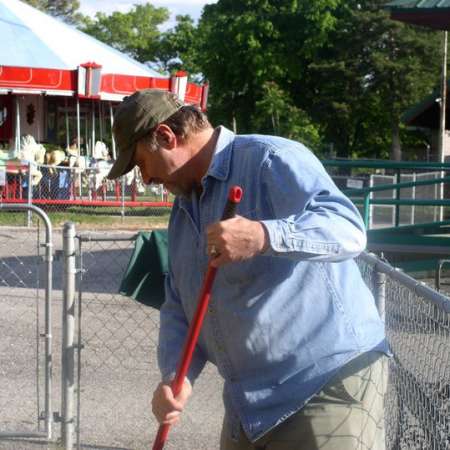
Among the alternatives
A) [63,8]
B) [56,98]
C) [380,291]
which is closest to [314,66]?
[63,8]

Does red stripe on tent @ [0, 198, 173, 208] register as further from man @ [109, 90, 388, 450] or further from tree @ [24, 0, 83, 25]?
tree @ [24, 0, 83, 25]

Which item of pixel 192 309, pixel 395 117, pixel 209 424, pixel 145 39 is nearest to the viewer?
pixel 192 309

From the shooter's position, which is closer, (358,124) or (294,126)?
(294,126)

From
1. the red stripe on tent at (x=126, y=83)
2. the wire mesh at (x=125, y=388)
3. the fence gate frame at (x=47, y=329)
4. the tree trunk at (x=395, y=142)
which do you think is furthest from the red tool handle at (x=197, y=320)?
the tree trunk at (x=395, y=142)

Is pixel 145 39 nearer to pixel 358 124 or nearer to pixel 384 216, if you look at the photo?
pixel 358 124

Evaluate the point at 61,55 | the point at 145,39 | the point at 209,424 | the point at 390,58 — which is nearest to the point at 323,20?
the point at 390,58

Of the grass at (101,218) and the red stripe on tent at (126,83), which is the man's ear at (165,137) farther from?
the red stripe on tent at (126,83)

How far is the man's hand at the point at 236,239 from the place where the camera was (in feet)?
7.44

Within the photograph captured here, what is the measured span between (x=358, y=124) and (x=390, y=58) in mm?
4769

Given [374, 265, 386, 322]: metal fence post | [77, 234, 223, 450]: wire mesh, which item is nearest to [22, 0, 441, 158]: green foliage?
[77, 234, 223, 450]: wire mesh

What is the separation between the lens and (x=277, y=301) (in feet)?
8.54

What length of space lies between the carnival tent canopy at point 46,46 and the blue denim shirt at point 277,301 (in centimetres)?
2325

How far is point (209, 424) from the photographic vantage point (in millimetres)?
6164

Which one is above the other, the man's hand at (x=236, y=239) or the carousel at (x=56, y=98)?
the carousel at (x=56, y=98)
